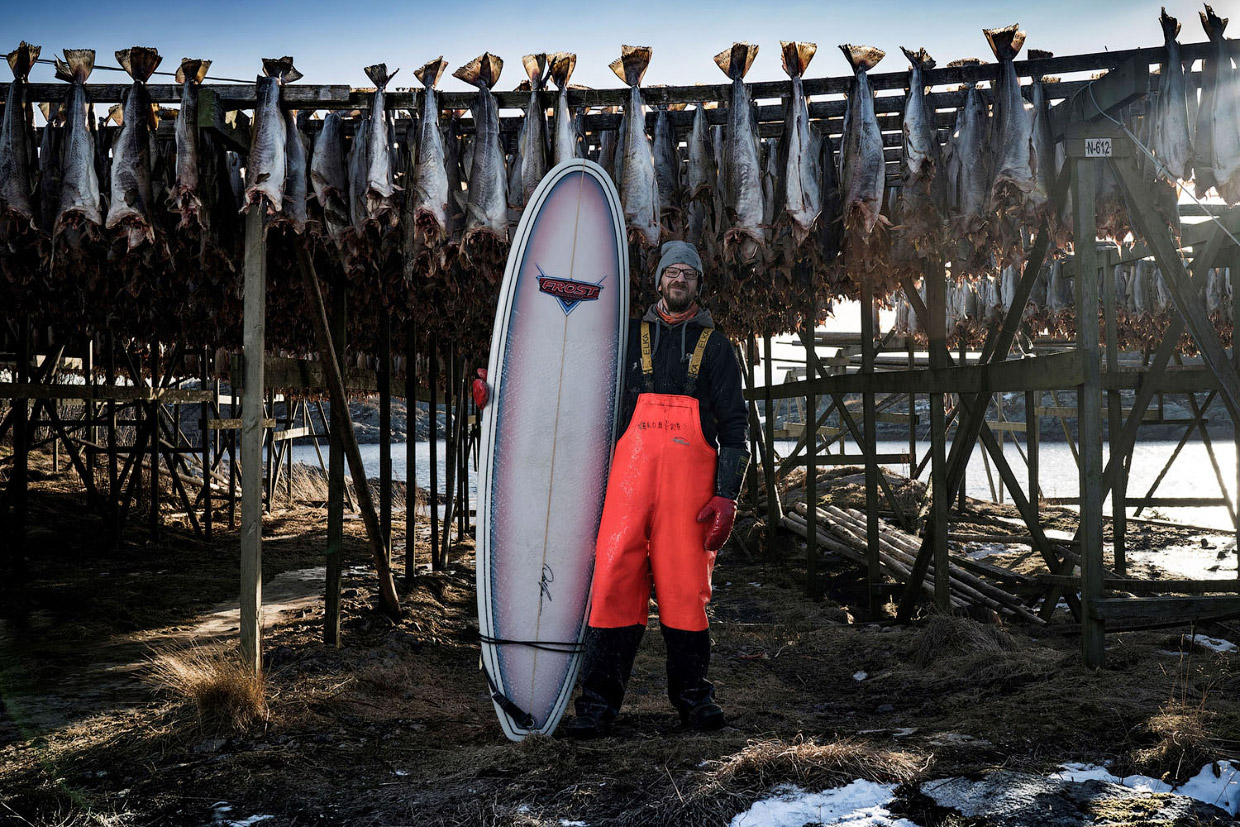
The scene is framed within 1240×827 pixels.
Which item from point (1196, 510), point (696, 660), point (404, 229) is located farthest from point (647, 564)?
point (1196, 510)

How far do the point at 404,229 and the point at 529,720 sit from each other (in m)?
2.66

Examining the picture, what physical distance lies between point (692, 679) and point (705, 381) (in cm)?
128

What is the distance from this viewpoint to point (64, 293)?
7.30 meters

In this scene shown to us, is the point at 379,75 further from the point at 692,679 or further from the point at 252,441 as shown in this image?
the point at 692,679

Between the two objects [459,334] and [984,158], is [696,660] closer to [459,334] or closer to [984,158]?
[984,158]

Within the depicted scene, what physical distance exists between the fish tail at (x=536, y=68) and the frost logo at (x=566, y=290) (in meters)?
1.21

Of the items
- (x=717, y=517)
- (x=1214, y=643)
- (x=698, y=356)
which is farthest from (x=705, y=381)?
(x=1214, y=643)

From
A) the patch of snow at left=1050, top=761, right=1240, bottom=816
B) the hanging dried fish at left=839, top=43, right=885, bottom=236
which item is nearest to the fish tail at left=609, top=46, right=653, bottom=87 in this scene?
the hanging dried fish at left=839, top=43, right=885, bottom=236

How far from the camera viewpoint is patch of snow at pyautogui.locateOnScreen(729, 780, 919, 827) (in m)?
2.48

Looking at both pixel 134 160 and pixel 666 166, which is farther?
pixel 666 166

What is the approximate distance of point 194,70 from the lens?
14.2ft

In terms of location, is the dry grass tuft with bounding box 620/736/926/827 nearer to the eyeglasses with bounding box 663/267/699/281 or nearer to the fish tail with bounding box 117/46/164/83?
the eyeglasses with bounding box 663/267/699/281

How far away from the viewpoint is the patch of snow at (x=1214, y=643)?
5.14 meters

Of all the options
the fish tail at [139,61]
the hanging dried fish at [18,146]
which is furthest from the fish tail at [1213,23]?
the hanging dried fish at [18,146]
